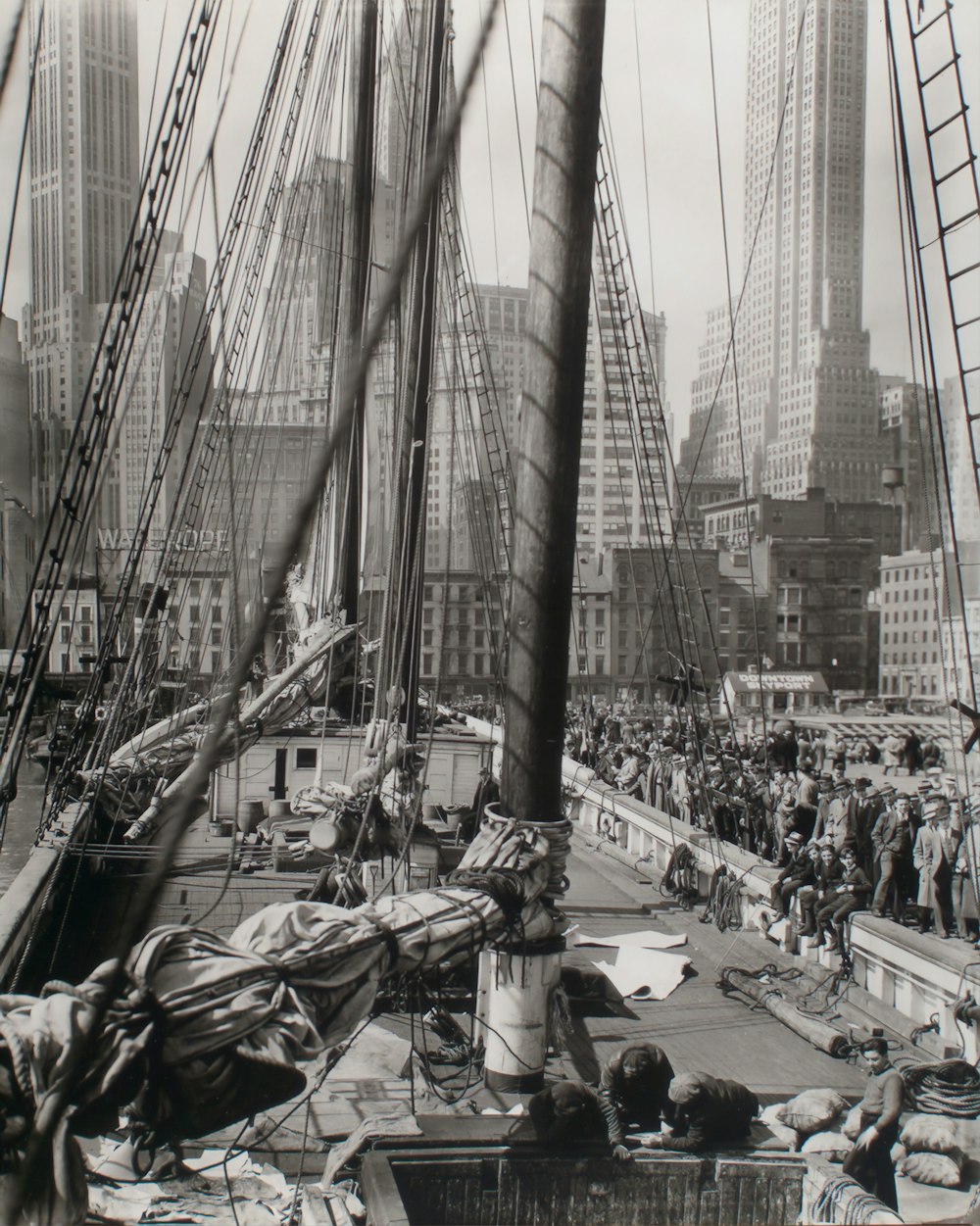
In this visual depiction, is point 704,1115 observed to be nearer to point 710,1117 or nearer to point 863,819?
point 710,1117

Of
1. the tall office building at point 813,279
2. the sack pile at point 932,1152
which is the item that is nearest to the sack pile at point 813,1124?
the sack pile at point 932,1152

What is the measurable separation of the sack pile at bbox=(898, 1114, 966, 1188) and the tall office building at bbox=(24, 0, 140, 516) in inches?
1522

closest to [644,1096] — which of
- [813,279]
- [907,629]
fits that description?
[907,629]

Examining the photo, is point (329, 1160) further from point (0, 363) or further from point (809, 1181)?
point (0, 363)

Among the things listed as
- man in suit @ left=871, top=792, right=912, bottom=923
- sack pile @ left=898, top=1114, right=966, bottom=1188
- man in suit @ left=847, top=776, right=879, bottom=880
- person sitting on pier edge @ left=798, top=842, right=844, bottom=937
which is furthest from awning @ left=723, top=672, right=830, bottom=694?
sack pile @ left=898, top=1114, right=966, bottom=1188

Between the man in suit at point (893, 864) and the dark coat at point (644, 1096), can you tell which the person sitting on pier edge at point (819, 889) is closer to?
→ the man in suit at point (893, 864)

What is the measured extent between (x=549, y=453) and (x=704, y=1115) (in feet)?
10.2

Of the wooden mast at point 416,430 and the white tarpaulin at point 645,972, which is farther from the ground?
the wooden mast at point 416,430

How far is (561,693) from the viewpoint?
15.9 ft

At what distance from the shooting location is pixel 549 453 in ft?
15.2

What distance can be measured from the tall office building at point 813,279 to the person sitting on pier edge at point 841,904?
362 ft

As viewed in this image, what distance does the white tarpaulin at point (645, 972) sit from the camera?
26.9 ft

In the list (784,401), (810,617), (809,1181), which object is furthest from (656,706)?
(784,401)

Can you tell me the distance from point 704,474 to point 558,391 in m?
134
